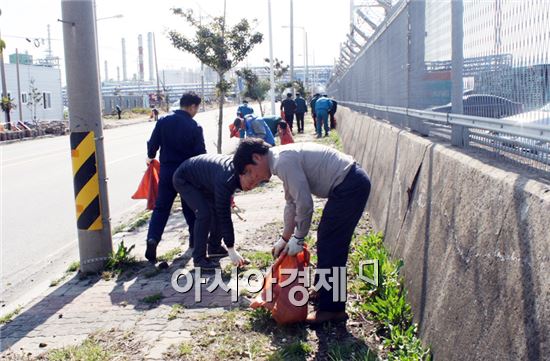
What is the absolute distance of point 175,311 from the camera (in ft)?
15.6

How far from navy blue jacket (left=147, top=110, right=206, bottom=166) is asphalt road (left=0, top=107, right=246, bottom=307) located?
5.70 feet

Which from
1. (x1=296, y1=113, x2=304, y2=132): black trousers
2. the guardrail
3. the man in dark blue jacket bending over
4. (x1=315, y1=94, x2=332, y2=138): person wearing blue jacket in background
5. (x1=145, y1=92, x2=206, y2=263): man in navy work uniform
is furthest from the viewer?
(x1=296, y1=113, x2=304, y2=132): black trousers

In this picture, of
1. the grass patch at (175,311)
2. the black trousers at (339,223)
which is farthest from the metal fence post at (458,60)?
the grass patch at (175,311)

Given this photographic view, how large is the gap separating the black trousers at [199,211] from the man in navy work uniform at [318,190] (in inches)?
58.5

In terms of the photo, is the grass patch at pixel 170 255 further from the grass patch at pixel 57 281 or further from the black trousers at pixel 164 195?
the grass patch at pixel 57 281

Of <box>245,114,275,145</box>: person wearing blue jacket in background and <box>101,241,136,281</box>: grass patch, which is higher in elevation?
<box>245,114,275,145</box>: person wearing blue jacket in background

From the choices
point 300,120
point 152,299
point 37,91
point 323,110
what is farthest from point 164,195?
point 37,91

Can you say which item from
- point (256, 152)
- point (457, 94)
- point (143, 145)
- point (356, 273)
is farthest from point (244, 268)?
point (143, 145)

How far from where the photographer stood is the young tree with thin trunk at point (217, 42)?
1353 centimetres

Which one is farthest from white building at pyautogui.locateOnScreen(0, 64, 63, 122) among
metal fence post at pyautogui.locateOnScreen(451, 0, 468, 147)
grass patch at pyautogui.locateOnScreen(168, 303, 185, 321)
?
metal fence post at pyautogui.locateOnScreen(451, 0, 468, 147)

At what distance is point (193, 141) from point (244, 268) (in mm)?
1583

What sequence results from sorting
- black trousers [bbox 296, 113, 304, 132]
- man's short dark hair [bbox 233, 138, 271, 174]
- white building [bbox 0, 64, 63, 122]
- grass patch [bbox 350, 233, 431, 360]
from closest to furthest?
1. grass patch [bbox 350, 233, 431, 360]
2. man's short dark hair [bbox 233, 138, 271, 174]
3. black trousers [bbox 296, 113, 304, 132]
4. white building [bbox 0, 64, 63, 122]

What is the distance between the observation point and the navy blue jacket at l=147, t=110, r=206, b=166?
21.2ft

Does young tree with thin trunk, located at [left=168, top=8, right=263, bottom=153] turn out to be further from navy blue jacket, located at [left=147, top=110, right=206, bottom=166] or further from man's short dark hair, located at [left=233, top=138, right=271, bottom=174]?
man's short dark hair, located at [left=233, top=138, right=271, bottom=174]
